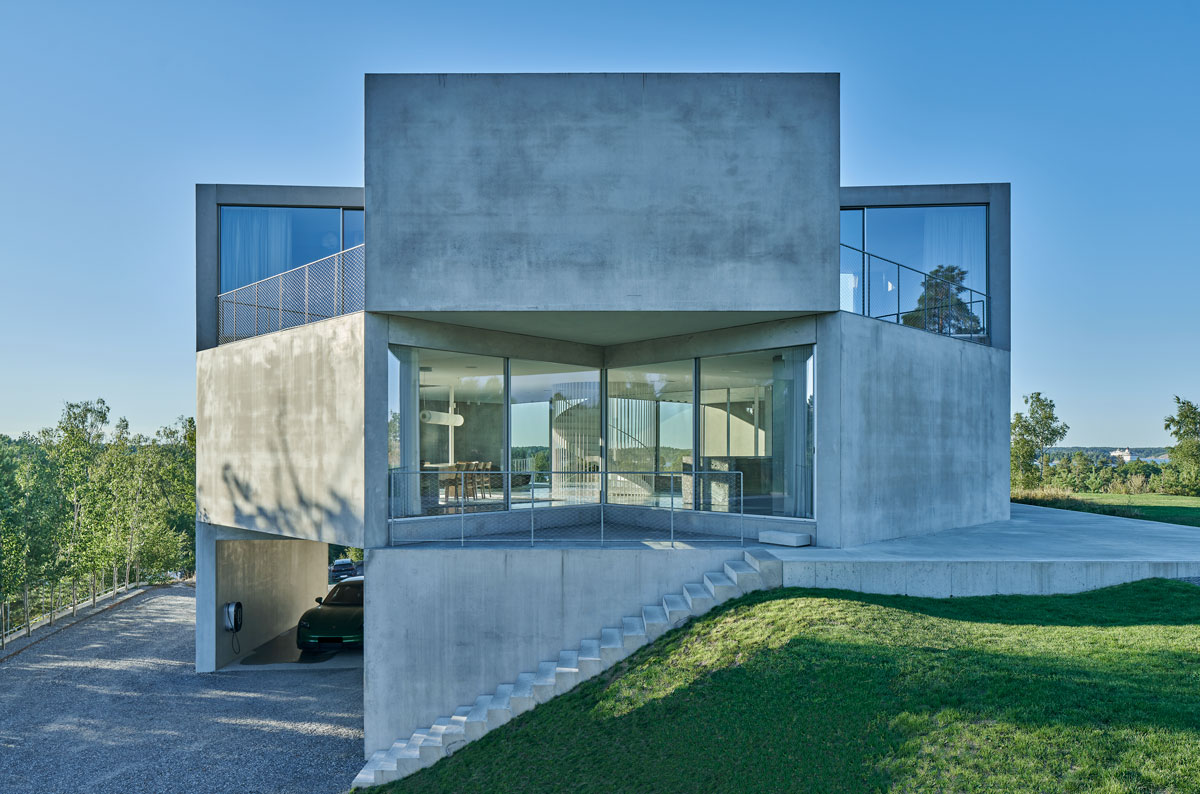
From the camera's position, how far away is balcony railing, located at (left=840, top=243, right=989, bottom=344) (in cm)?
1033

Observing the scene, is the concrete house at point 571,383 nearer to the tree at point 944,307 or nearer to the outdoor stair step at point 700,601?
the outdoor stair step at point 700,601

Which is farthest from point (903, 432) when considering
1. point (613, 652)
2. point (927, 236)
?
point (613, 652)

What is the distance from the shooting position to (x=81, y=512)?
61.4 feet

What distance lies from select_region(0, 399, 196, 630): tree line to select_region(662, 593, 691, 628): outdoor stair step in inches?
581

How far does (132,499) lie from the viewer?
2131 cm

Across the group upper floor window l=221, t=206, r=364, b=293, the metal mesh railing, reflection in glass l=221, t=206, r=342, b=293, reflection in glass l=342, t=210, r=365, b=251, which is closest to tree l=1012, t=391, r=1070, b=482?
the metal mesh railing

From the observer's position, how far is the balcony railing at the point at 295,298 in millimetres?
10468

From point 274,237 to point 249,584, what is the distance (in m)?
7.28

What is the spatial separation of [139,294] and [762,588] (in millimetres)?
26568

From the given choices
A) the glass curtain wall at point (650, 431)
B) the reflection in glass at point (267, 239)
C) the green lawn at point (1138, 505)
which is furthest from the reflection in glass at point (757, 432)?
the green lawn at point (1138, 505)

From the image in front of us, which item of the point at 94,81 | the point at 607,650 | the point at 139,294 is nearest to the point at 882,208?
the point at 607,650

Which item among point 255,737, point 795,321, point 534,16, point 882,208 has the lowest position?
point 255,737

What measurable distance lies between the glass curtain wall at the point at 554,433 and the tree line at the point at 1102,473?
1812cm

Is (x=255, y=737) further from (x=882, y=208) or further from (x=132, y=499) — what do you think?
(x=132, y=499)
